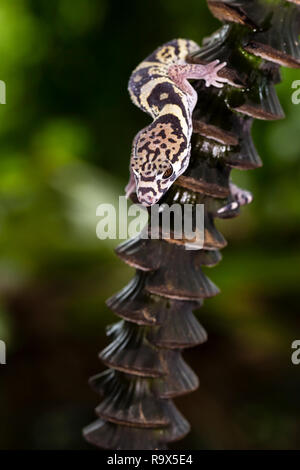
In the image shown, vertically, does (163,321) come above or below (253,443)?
above

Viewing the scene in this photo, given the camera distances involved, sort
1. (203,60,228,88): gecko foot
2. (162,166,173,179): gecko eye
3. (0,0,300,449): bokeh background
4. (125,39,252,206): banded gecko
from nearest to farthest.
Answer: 1. (203,60,228,88): gecko foot
2. (125,39,252,206): banded gecko
3. (162,166,173,179): gecko eye
4. (0,0,300,449): bokeh background

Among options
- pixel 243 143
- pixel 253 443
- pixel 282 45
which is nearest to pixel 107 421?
pixel 243 143

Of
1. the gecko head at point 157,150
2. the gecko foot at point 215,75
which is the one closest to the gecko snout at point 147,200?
the gecko foot at point 215,75

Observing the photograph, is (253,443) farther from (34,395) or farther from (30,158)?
(30,158)

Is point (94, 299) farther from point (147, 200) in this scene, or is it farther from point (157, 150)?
point (147, 200)

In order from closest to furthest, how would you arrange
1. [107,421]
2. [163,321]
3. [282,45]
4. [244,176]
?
[282,45] → [163,321] → [107,421] → [244,176]

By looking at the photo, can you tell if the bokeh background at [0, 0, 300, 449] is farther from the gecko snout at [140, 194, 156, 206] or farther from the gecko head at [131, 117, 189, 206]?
the gecko snout at [140, 194, 156, 206]

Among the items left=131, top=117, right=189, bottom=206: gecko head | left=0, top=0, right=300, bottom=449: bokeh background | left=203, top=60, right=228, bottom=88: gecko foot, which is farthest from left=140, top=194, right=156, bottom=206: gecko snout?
left=0, top=0, right=300, bottom=449: bokeh background

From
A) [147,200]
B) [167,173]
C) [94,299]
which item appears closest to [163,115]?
[167,173]
